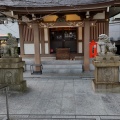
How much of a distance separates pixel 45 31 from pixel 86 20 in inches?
138

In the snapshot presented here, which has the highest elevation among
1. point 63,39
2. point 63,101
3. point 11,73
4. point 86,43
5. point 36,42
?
point 63,39

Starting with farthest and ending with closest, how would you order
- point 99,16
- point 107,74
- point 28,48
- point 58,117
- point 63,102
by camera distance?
point 28,48
point 99,16
point 107,74
point 63,102
point 58,117

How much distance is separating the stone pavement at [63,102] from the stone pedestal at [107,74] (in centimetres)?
30

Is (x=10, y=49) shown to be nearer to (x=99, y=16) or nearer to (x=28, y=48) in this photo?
(x=28, y=48)

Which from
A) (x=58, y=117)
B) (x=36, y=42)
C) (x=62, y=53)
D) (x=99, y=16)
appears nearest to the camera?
(x=58, y=117)

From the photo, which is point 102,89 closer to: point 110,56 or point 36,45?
point 110,56

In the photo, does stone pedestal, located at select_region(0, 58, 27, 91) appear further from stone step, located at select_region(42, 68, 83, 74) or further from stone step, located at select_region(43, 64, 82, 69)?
stone step, located at select_region(43, 64, 82, 69)

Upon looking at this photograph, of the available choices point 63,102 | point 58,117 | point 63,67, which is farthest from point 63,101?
point 63,67

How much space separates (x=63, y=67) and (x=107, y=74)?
4209mm

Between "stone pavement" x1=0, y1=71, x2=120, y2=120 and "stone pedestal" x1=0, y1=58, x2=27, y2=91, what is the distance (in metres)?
0.38

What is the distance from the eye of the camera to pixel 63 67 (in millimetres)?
10406

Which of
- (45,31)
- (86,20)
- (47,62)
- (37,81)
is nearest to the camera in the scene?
(37,81)

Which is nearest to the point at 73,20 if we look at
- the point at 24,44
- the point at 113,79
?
the point at 24,44

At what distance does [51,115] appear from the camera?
4.77 m
